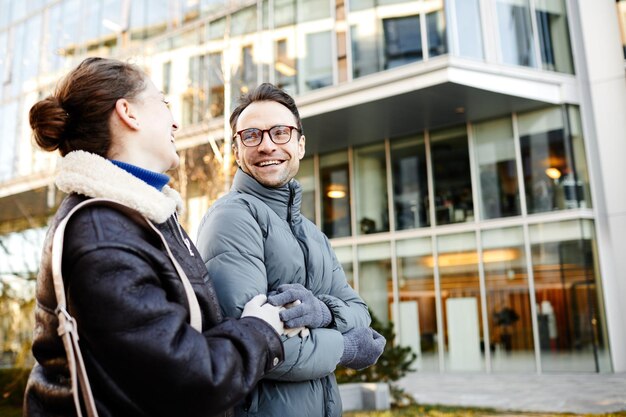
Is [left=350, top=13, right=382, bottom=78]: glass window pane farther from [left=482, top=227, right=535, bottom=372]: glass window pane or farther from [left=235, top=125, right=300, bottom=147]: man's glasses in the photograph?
[left=235, top=125, right=300, bottom=147]: man's glasses

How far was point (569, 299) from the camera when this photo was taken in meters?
13.4

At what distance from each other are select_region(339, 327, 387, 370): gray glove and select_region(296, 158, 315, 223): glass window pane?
15531mm

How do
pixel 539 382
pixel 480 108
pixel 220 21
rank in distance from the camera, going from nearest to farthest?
1. pixel 539 382
2. pixel 480 108
3. pixel 220 21

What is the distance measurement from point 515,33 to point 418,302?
25.1 ft

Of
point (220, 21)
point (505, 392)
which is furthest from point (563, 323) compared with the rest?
point (220, 21)

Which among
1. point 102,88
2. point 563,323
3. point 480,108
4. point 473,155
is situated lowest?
point 563,323

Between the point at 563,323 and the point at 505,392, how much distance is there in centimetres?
346

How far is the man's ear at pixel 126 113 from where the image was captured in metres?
1.75

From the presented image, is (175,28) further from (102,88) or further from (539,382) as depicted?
(102,88)

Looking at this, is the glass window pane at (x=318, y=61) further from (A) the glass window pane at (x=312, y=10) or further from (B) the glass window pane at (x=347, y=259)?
(B) the glass window pane at (x=347, y=259)

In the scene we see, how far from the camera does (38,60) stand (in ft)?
73.5

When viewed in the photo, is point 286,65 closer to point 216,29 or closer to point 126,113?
point 216,29

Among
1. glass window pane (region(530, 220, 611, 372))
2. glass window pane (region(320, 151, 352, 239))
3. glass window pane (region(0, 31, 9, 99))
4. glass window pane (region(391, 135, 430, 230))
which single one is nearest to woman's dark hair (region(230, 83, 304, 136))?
glass window pane (region(530, 220, 611, 372))

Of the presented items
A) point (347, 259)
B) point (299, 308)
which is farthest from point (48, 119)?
point (347, 259)
